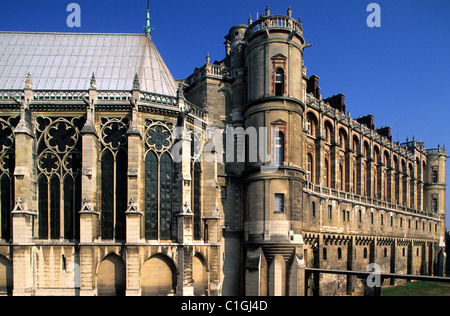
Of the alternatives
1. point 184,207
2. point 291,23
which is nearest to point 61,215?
point 184,207

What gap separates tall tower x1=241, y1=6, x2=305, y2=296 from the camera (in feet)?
92.4

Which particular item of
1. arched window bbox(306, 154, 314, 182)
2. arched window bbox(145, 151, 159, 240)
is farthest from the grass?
arched window bbox(145, 151, 159, 240)

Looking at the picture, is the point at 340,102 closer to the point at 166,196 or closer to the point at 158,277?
the point at 166,196

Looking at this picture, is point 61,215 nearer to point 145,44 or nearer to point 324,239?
point 145,44

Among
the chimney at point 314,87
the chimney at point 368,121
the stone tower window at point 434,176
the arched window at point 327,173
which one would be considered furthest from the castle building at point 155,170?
the stone tower window at point 434,176

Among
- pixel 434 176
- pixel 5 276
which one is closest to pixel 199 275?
pixel 5 276

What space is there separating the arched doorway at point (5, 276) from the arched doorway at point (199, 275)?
11.8 metres

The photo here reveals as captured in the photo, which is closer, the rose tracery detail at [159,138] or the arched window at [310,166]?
the rose tracery detail at [159,138]

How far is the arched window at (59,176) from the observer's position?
2581cm

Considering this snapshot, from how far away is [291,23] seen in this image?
30281mm

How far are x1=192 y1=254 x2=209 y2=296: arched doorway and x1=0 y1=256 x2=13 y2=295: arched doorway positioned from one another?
11761 mm

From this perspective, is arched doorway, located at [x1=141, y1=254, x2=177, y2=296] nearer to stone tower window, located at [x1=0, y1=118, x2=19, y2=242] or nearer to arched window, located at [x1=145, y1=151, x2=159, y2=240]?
arched window, located at [x1=145, y1=151, x2=159, y2=240]

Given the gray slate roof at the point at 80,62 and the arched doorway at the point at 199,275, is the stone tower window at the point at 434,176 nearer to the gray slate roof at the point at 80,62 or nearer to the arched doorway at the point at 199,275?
the arched doorway at the point at 199,275
